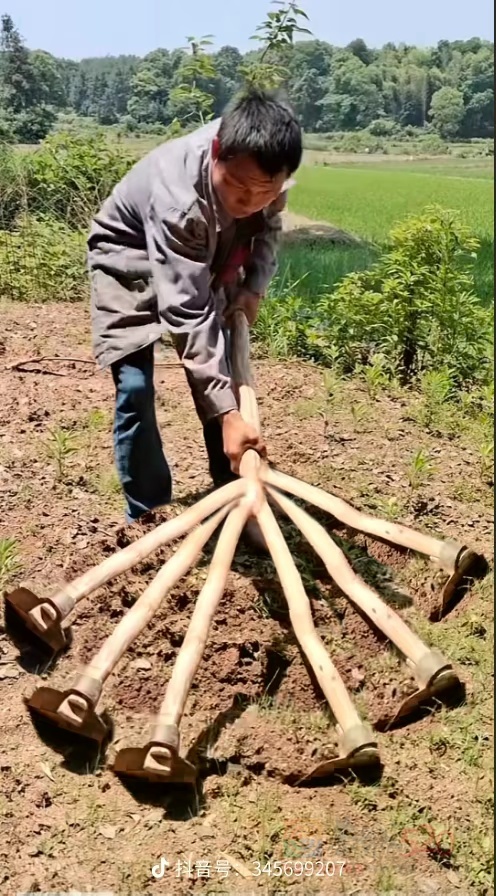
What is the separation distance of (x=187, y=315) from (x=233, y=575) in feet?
2.98

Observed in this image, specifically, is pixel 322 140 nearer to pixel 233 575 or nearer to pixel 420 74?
pixel 420 74

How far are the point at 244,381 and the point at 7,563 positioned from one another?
971 mm

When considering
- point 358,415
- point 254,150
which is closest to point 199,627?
point 254,150

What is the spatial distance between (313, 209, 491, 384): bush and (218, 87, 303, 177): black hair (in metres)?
2.14

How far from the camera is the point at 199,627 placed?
2.41m

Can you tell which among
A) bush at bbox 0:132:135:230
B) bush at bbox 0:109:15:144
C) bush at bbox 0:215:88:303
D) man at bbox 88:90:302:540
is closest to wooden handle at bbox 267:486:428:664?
man at bbox 88:90:302:540

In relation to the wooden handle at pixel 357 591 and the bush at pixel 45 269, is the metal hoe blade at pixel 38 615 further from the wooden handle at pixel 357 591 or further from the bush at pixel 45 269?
the bush at pixel 45 269

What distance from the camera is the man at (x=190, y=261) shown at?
231 cm

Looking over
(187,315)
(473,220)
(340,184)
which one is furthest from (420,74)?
(187,315)

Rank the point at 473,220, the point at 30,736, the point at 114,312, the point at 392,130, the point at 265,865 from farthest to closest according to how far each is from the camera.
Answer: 1. the point at 473,220
2. the point at 392,130
3. the point at 114,312
4. the point at 30,736
5. the point at 265,865

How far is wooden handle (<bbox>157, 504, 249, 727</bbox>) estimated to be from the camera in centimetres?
224

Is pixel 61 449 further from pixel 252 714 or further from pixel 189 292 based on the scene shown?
pixel 252 714

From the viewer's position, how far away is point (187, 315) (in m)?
2.43

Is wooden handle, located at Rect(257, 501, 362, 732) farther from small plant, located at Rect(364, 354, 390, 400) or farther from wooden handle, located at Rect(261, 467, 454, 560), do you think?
small plant, located at Rect(364, 354, 390, 400)
